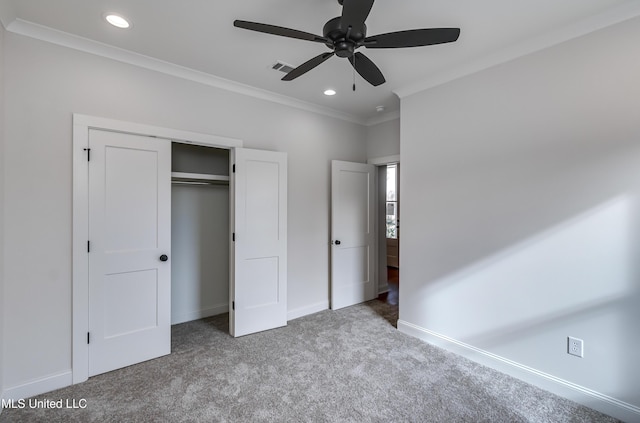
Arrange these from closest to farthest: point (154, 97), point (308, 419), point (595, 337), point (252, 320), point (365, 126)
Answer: point (308, 419) < point (595, 337) < point (154, 97) < point (252, 320) < point (365, 126)

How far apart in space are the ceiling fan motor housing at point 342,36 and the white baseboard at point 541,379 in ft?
9.32

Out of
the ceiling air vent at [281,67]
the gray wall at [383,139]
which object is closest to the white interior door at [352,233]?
the gray wall at [383,139]

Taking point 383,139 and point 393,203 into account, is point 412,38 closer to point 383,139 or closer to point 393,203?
point 383,139

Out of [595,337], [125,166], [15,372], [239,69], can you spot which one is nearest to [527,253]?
[595,337]

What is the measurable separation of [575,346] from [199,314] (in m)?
3.89

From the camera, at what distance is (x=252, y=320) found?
334cm

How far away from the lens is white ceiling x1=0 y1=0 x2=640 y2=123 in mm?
2014

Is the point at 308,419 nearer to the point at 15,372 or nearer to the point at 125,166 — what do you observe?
the point at 15,372

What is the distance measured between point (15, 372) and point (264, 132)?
3.05 metres

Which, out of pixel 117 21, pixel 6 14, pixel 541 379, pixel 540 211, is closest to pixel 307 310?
pixel 541 379

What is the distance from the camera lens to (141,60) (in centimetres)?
271

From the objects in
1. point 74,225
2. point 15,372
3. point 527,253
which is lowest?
point 15,372

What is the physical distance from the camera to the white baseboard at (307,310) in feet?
12.5

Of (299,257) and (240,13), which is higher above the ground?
(240,13)
